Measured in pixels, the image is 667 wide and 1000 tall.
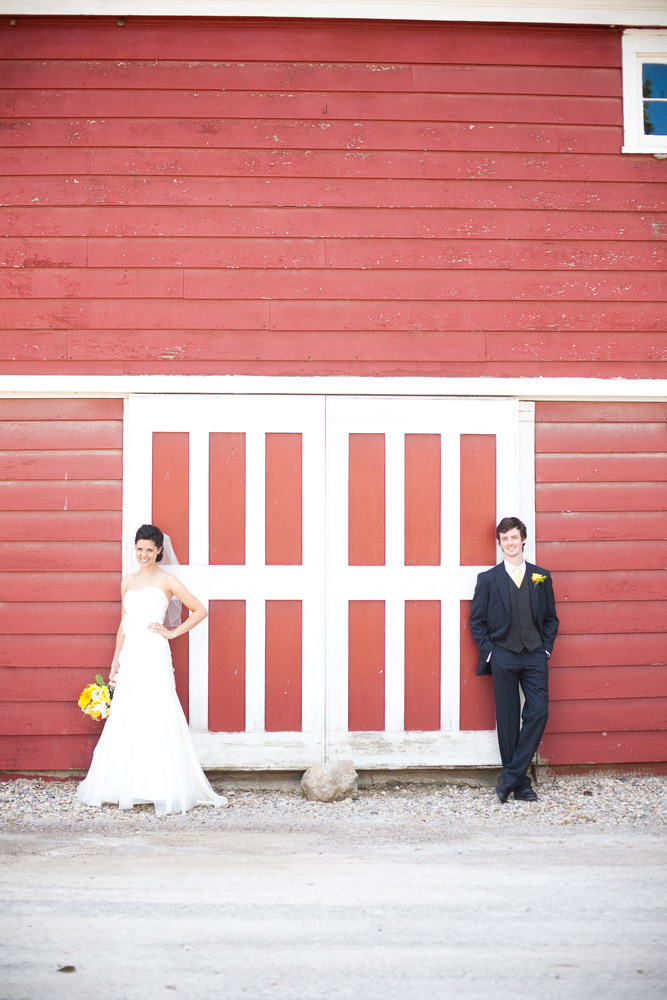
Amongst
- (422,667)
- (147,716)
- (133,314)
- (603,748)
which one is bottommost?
(603,748)

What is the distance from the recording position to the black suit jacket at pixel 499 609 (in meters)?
5.45

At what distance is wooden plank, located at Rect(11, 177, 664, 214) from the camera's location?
18.7ft

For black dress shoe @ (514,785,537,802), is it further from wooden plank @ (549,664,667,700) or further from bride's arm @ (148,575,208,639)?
bride's arm @ (148,575,208,639)

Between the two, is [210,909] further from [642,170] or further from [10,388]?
[642,170]

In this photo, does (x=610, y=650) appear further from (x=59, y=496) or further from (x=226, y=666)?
(x=59, y=496)

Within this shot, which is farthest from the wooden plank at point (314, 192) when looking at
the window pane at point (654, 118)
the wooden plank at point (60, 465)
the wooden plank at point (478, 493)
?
the wooden plank at point (478, 493)

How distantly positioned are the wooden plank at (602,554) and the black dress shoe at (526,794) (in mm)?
1392

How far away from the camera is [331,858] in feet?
14.6

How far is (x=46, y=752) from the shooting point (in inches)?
223

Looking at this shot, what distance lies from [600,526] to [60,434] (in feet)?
11.7

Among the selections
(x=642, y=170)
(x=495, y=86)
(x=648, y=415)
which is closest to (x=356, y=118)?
(x=495, y=86)

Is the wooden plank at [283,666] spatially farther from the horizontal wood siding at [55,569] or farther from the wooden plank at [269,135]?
the wooden plank at [269,135]

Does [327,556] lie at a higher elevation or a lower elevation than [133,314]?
lower

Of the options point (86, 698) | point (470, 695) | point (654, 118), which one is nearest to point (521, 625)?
point (470, 695)
